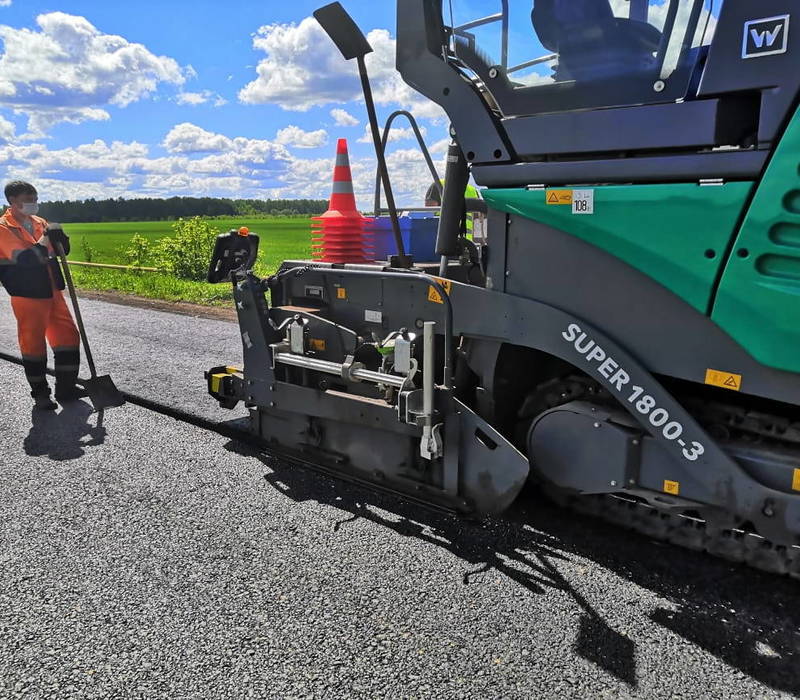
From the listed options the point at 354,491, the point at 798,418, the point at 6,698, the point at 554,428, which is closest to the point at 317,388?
the point at 354,491

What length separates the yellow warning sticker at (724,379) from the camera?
2.56m

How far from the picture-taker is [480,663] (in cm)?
241

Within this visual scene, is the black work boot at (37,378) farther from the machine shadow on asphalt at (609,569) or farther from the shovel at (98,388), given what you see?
the machine shadow on asphalt at (609,569)

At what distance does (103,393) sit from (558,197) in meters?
4.29

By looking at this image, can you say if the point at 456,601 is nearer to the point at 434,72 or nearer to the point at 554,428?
the point at 554,428

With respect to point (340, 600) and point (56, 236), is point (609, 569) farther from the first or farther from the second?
point (56, 236)

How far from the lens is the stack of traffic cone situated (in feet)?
14.3

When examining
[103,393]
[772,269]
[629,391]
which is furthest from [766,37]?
[103,393]

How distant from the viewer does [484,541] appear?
3.27 meters

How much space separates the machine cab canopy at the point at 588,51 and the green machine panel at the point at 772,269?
505 millimetres

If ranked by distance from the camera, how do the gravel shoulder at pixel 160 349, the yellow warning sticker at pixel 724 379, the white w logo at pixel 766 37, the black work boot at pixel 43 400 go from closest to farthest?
1. the white w logo at pixel 766 37
2. the yellow warning sticker at pixel 724 379
3. the black work boot at pixel 43 400
4. the gravel shoulder at pixel 160 349

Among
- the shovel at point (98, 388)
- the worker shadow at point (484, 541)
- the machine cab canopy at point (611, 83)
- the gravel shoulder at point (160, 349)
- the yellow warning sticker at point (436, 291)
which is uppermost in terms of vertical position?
the machine cab canopy at point (611, 83)

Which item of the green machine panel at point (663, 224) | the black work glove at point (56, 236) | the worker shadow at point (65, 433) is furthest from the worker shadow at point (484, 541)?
the black work glove at point (56, 236)

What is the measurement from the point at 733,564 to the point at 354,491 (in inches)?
76.7
